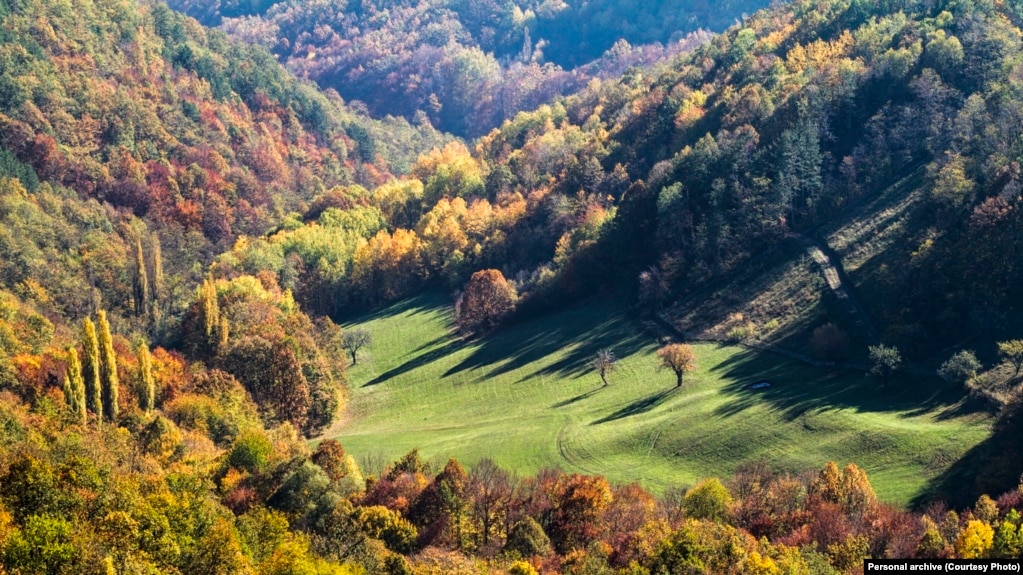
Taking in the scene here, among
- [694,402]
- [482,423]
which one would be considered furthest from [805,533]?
[482,423]

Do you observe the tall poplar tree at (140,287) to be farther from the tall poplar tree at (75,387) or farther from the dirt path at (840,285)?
the dirt path at (840,285)

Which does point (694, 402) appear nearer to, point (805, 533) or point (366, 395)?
point (805, 533)

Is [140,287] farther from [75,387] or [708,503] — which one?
[708,503]

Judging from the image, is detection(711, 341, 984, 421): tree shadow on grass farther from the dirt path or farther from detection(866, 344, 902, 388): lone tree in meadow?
the dirt path

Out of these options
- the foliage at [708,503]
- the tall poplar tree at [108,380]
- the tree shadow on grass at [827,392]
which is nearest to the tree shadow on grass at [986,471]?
the tree shadow on grass at [827,392]

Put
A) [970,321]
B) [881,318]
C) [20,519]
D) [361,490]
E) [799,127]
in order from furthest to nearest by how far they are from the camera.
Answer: [799,127]
[881,318]
[970,321]
[361,490]
[20,519]
